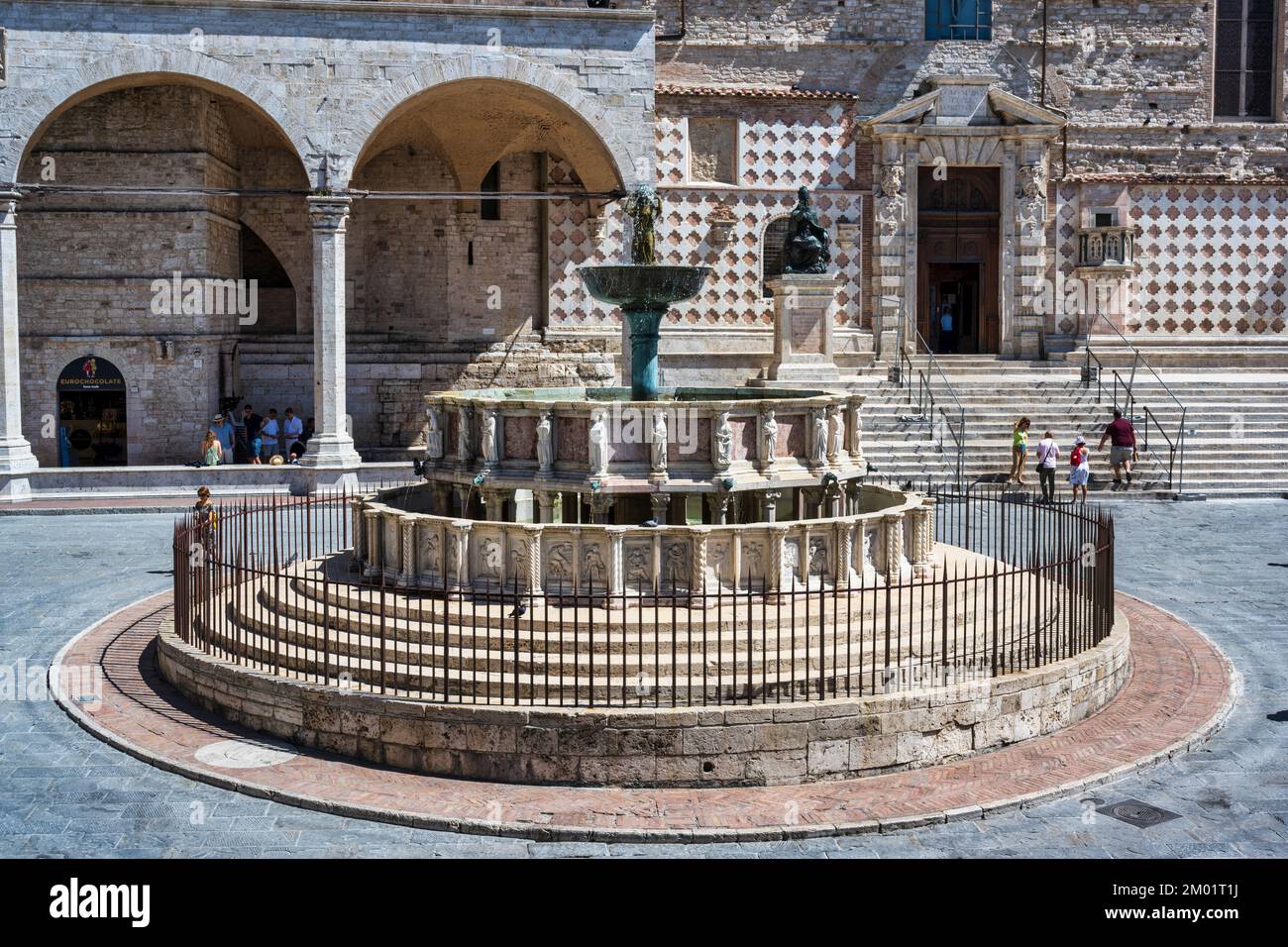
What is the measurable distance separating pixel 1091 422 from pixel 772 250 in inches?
279

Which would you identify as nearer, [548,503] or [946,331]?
[548,503]

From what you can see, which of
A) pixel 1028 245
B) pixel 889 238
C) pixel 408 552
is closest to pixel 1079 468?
pixel 889 238

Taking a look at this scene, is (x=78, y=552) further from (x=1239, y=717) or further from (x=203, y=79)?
(x=1239, y=717)

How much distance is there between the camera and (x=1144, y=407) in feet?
79.4

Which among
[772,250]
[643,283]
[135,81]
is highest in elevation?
[135,81]

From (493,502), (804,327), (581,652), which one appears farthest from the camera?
(804,327)

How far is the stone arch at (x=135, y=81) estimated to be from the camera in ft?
73.2

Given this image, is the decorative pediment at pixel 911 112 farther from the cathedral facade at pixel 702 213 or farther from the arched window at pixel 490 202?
the arched window at pixel 490 202

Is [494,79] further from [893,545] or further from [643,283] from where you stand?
[893,545]

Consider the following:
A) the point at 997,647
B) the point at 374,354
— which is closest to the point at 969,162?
the point at 374,354

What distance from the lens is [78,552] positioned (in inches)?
689

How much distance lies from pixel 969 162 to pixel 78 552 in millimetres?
18585

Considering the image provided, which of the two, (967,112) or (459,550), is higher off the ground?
(967,112)

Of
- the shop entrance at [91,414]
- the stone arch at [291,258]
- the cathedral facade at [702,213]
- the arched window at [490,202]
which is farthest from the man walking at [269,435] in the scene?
the arched window at [490,202]
